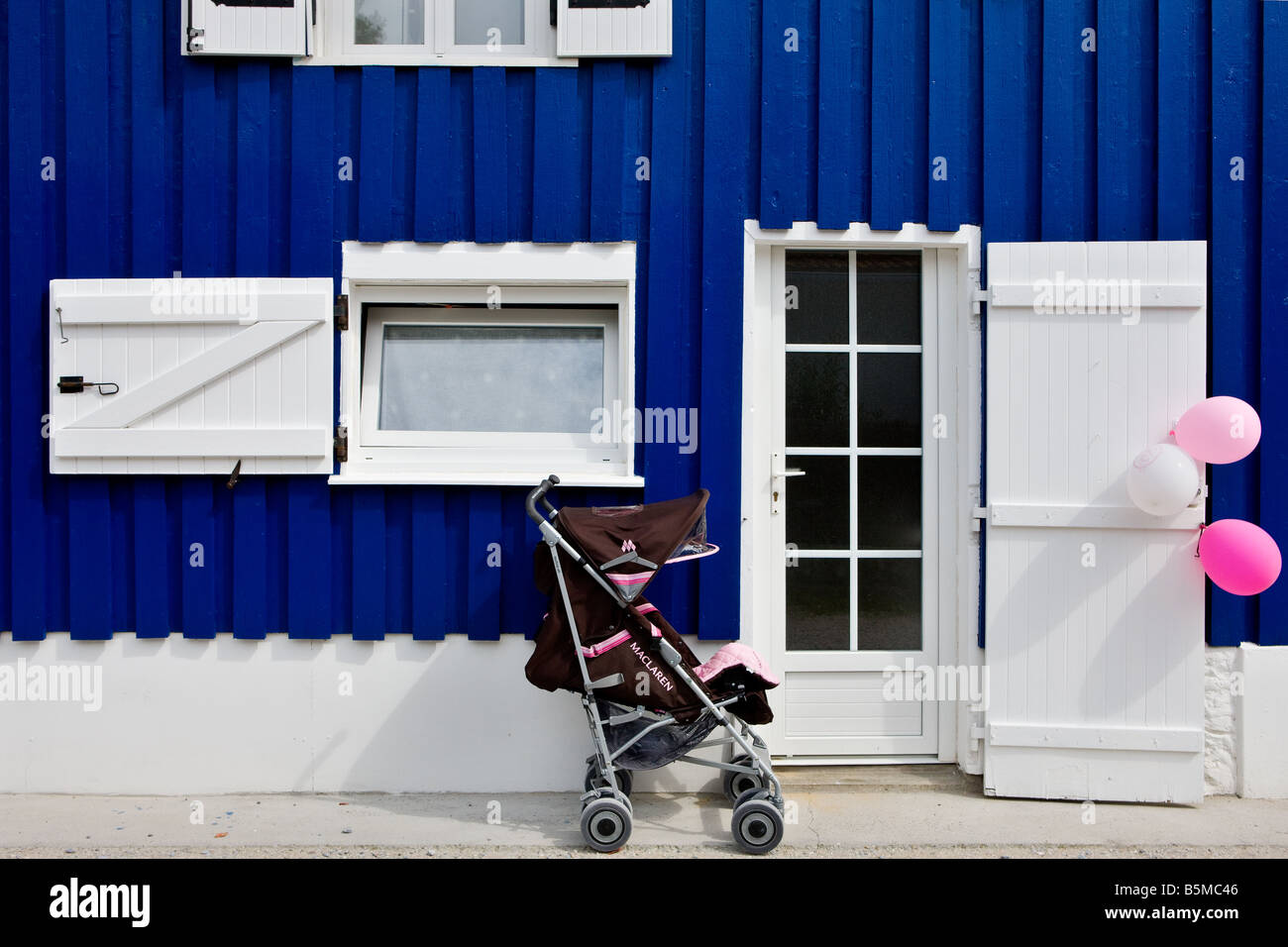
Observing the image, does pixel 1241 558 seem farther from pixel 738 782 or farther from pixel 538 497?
pixel 538 497

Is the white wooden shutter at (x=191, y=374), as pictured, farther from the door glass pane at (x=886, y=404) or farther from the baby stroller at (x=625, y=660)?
the door glass pane at (x=886, y=404)

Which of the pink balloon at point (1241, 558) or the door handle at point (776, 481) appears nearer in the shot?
the pink balloon at point (1241, 558)

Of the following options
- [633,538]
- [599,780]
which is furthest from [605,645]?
[599,780]

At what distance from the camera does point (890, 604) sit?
437 centimetres

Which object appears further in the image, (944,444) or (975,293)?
(944,444)

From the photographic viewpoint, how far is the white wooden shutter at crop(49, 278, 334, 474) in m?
4.12

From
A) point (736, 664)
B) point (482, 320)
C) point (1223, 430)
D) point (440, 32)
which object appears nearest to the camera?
point (736, 664)

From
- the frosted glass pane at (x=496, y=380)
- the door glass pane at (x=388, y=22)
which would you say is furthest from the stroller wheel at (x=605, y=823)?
the door glass pane at (x=388, y=22)

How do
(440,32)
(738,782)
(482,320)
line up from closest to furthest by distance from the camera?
(738,782)
(440,32)
(482,320)

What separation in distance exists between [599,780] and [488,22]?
3246 millimetres

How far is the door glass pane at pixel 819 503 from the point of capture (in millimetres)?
4355

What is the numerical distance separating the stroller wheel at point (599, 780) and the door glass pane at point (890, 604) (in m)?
1.20

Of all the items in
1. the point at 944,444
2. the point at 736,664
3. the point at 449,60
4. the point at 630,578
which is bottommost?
the point at 736,664

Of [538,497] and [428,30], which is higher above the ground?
[428,30]
